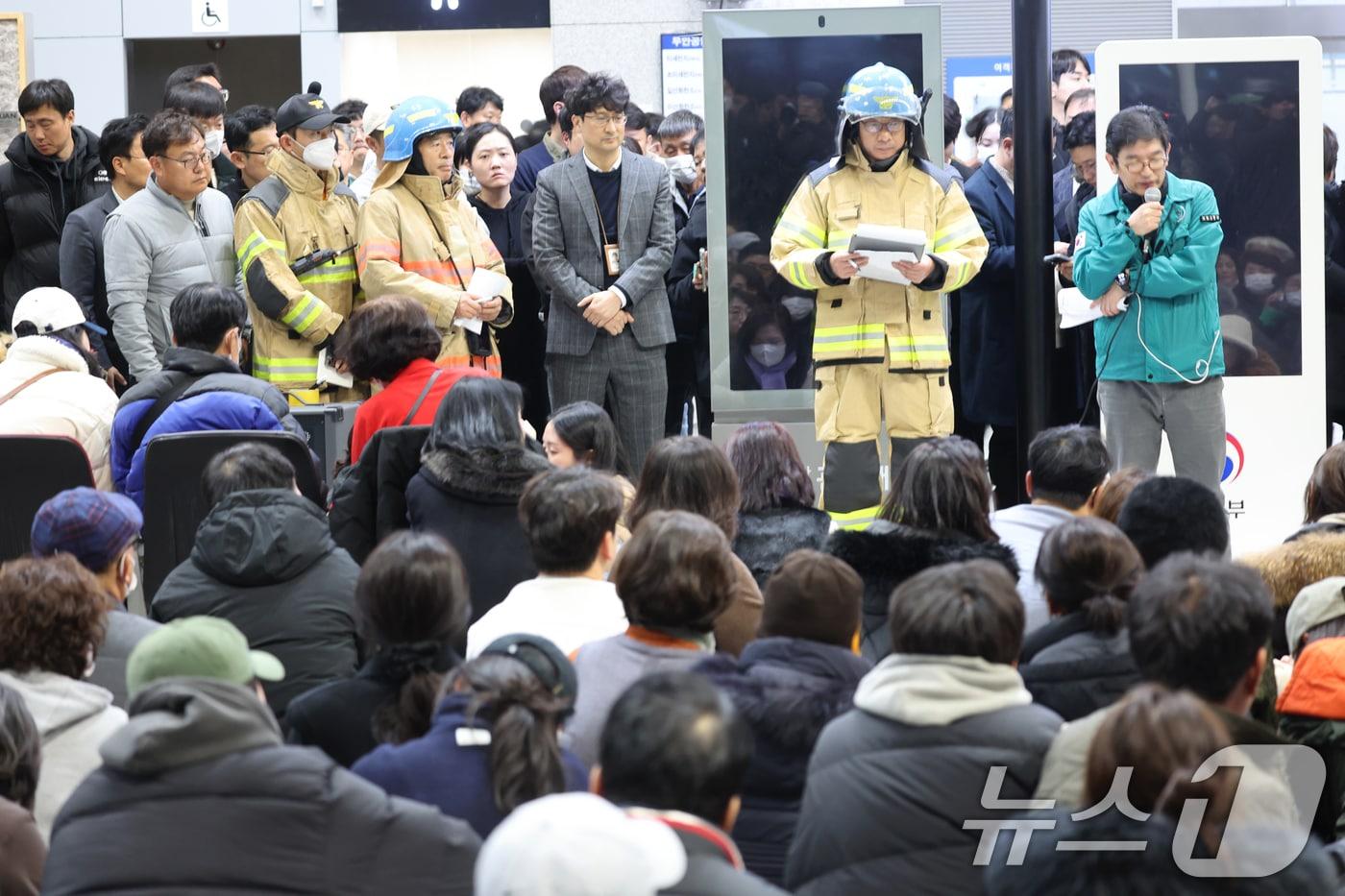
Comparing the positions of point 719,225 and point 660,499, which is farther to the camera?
point 719,225

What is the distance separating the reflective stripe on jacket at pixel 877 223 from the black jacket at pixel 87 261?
2538mm

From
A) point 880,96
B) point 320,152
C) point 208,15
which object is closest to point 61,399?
point 320,152

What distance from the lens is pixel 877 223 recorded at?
20.1 ft

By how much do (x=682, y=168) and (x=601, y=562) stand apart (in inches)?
173

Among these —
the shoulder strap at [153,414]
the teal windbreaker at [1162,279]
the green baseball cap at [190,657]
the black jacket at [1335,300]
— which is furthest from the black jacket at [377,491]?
the black jacket at [1335,300]

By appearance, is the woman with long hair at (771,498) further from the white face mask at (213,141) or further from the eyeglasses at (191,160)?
the white face mask at (213,141)

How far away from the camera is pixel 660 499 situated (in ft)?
13.9

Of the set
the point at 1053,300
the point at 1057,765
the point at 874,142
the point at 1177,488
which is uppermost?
the point at 874,142

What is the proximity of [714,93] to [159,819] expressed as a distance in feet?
15.4

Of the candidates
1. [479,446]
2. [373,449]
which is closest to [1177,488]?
[479,446]

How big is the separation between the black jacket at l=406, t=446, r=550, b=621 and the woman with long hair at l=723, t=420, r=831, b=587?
0.51m

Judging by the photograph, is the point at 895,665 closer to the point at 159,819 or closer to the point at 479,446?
the point at 159,819

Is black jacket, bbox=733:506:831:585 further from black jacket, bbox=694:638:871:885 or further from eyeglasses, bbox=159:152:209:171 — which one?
eyeglasses, bbox=159:152:209:171

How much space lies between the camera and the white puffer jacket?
516cm
